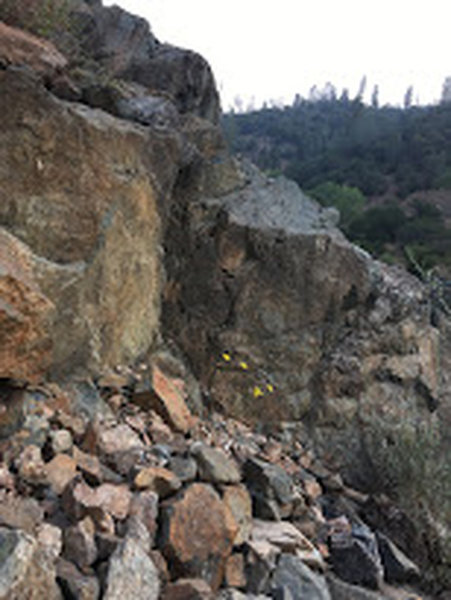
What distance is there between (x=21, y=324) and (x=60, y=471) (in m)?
0.89

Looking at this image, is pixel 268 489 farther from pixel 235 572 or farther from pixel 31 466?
pixel 31 466

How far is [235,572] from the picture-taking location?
2.34 meters

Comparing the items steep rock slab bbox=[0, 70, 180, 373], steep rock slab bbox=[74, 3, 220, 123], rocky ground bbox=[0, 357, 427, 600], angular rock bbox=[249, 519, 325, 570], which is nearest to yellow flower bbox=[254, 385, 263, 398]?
rocky ground bbox=[0, 357, 427, 600]

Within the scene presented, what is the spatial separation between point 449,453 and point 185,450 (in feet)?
10.2

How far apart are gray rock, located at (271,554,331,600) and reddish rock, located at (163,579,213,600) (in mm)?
527

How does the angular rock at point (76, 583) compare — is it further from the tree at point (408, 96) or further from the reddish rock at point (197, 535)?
the tree at point (408, 96)

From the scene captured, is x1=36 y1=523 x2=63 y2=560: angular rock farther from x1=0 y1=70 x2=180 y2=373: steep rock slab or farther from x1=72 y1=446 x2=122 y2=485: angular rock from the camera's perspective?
x1=0 y1=70 x2=180 y2=373: steep rock slab

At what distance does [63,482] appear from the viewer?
2.21 meters

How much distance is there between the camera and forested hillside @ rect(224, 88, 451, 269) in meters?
20.1

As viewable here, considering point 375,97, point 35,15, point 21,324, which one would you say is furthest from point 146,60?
point 375,97

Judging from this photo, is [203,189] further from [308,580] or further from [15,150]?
[308,580]

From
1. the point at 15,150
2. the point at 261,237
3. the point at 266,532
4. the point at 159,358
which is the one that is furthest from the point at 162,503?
the point at 261,237

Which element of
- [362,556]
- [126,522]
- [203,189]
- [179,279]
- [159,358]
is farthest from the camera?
[203,189]

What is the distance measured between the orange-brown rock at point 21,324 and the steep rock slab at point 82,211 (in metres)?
0.07
